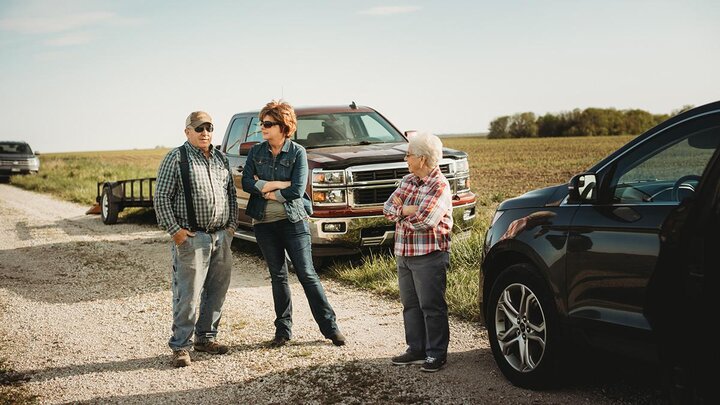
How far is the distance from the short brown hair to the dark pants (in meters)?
1.46

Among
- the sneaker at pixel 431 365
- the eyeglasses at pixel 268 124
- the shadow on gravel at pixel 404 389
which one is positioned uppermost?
the eyeglasses at pixel 268 124

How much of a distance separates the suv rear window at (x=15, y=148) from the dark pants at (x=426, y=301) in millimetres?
34164

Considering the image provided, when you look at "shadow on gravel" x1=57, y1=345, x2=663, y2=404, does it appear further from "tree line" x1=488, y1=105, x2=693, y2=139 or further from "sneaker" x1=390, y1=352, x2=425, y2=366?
"tree line" x1=488, y1=105, x2=693, y2=139

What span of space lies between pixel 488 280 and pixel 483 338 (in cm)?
117

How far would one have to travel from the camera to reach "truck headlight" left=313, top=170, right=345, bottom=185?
882 centimetres

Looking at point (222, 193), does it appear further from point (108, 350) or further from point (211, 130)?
point (108, 350)

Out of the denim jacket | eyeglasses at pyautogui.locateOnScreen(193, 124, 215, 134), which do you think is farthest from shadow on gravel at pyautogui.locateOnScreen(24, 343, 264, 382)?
eyeglasses at pyautogui.locateOnScreen(193, 124, 215, 134)

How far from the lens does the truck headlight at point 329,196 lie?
8844mm

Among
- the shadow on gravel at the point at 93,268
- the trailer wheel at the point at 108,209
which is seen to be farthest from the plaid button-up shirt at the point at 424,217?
the trailer wheel at the point at 108,209

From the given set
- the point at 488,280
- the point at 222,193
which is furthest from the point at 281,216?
the point at 488,280

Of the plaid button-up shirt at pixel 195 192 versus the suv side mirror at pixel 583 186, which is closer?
the suv side mirror at pixel 583 186

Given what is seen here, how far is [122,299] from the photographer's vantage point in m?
8.35

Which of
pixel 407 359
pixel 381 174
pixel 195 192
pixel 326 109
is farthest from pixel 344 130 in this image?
pixel 407 359

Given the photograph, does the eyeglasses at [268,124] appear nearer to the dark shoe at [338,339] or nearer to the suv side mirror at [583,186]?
the dark shoe at [338,339]
